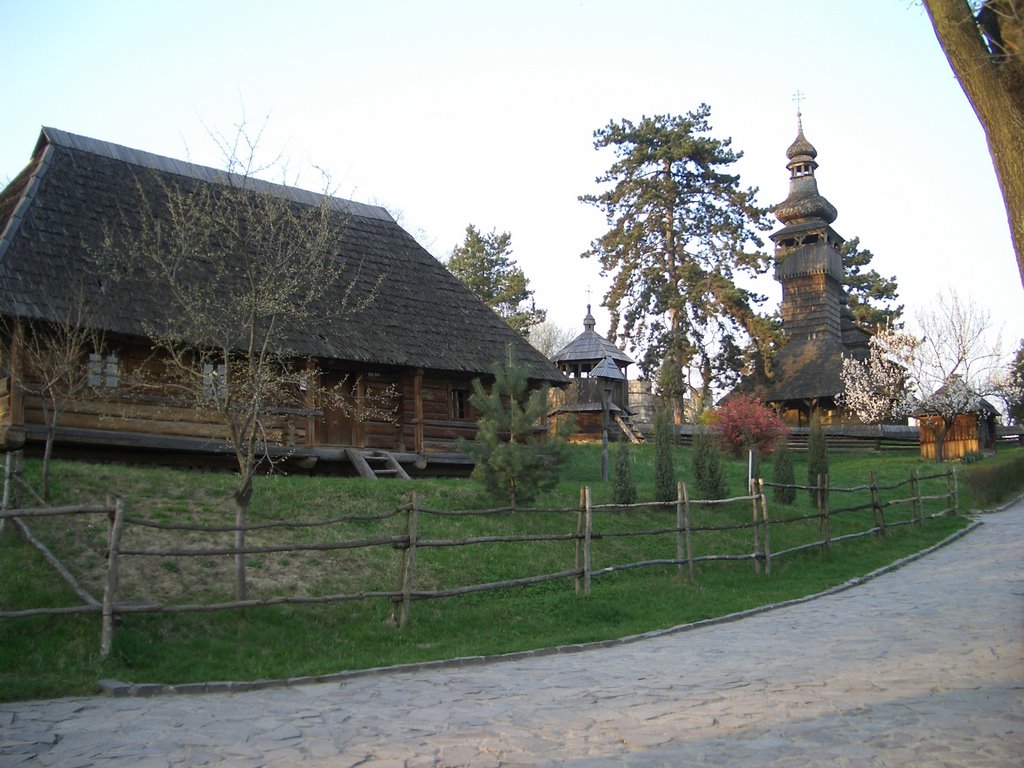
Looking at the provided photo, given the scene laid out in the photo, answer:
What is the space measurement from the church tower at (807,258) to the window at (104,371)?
3490 cm

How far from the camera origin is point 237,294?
16.9 meters

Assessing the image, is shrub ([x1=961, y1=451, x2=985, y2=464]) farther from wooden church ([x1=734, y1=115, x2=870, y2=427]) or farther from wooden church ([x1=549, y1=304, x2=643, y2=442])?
wooden church ([x1=549, y1=304, x2=643, y2=442])

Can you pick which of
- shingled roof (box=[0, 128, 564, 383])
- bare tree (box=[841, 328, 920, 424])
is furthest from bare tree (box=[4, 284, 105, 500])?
bare tree (box=[841, 328, 920, 424])

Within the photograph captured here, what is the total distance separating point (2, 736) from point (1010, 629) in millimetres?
8933

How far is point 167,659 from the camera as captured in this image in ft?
28.1

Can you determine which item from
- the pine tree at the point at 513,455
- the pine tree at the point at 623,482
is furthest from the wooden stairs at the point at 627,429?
the pine tree at the point at 513,455

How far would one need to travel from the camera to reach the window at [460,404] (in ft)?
72.3

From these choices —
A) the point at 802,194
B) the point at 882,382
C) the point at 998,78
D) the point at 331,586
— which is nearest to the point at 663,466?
the point at 331,586

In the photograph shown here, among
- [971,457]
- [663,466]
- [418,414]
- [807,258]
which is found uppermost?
[807,258]

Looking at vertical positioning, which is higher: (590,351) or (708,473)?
(590,351)

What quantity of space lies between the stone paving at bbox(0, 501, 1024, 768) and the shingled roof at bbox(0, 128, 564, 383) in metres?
8.97

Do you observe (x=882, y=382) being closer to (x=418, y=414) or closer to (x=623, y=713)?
(x=418, y=414)

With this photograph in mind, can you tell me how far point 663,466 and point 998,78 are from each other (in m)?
12.6

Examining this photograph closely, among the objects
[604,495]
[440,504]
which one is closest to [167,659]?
[440,504]
